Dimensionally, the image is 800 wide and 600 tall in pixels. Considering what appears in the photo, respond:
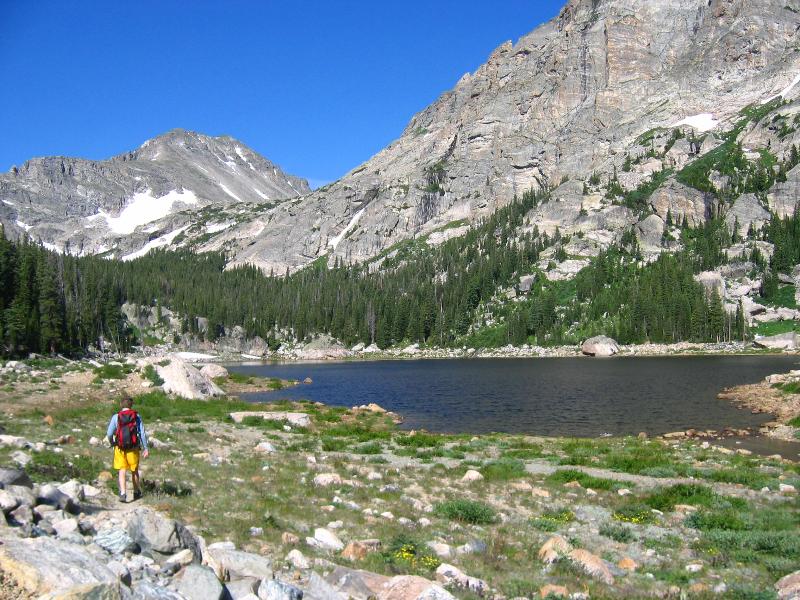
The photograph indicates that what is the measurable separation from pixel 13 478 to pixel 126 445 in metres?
3.19

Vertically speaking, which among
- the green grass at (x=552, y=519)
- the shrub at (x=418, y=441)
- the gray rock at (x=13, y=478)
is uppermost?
the gray rock at (x=13, y=478)

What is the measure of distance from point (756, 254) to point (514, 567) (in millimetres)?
167805

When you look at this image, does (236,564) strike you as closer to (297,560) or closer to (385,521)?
(297,560)

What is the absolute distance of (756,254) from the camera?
150 m

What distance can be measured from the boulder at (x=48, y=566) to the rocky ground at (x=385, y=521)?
0.08 feet

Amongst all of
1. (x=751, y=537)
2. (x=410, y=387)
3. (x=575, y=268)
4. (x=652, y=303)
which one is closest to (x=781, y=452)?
(x=751, y=537)

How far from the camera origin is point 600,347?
125250 mm

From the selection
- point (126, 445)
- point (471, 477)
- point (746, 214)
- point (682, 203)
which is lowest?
point (471, 477)

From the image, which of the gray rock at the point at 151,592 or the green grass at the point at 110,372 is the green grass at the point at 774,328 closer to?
the green grass at the point at 110,372

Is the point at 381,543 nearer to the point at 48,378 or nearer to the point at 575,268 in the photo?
the point at 48,378

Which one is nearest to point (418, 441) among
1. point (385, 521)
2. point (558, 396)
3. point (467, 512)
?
point (467, 512)

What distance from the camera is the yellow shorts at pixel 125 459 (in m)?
13.5

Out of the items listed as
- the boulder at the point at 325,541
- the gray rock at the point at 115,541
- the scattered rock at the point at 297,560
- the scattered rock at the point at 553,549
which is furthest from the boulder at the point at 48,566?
the scattered rock at the point at 553,549

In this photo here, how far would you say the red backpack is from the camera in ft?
44.8
